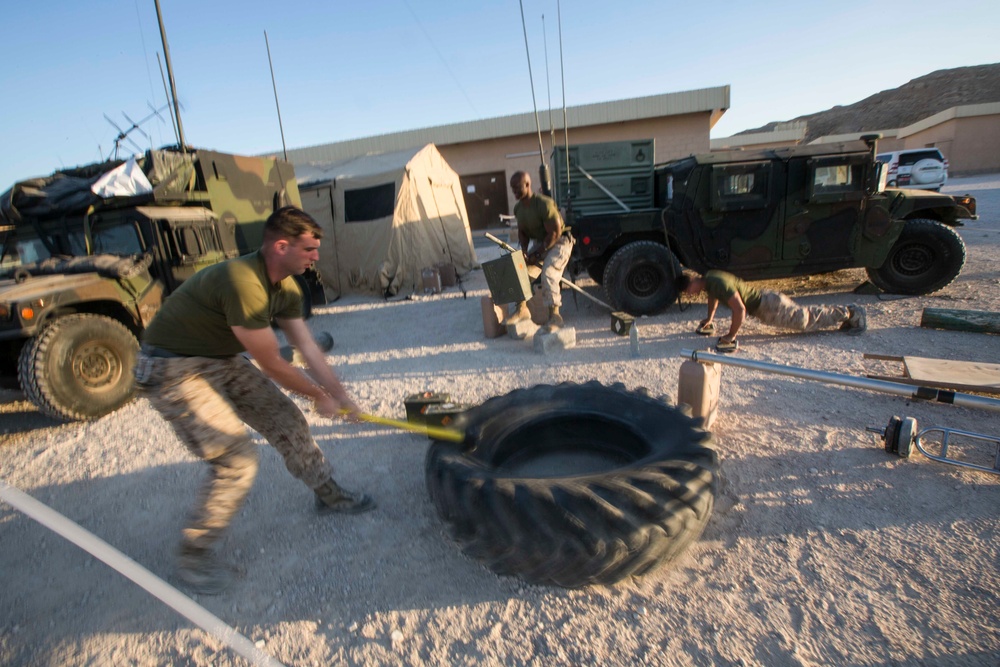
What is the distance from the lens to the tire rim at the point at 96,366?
4.16m

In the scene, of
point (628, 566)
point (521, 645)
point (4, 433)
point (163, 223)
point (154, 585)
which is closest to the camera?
point (154, 585)

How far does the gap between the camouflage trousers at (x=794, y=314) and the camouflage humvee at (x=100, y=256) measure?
5895 millimetres

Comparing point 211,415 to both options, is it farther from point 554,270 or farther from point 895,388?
point 554,270

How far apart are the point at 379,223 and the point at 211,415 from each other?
7459 mm

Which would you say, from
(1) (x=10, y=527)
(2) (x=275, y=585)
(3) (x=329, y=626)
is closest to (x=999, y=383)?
(3) (x=329, y=626)

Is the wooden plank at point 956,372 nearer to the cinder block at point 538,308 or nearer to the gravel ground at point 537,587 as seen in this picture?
the gravel ground at point 537,587

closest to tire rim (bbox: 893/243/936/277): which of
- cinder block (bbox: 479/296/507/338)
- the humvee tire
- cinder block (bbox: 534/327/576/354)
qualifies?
the humvee tire

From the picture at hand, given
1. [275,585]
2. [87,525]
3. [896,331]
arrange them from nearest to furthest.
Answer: [275,585], [87,525], [896,331]

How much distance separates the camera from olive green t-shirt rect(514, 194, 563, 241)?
562cm

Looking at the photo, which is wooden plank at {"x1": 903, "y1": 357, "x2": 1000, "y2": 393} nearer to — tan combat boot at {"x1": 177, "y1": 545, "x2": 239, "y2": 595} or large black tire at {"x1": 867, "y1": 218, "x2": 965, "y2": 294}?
large black tire at {"x1": 867, "y1": 218, "x2": 965, "y2": 294}

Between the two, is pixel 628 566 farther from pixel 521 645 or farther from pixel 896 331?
pixel 896 331

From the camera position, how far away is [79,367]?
4.15m

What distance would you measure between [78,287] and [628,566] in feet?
16.3

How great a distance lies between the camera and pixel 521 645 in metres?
1.81
